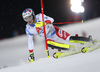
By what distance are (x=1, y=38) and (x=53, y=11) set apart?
157 centimetres

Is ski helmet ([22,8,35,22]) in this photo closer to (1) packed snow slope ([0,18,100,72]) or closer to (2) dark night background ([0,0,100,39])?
(2) dark night background ([0,0,100,39])

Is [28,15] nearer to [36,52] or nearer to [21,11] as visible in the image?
[21,11]

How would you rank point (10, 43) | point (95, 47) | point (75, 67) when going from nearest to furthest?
1. point (75, 67)
2. point (95, 47)
3. point (10, 43)

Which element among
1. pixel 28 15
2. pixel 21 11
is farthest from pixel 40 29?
pixel 21 11

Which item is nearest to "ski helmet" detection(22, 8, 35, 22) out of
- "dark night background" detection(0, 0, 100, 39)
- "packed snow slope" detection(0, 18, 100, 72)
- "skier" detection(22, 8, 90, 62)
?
"skier" detection(22, 8, 90, 62)

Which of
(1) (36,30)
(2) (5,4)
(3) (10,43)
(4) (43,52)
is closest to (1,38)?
(3) (10,43)

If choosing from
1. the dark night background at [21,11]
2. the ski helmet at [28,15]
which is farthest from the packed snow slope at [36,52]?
the ski helmet at [28,15]

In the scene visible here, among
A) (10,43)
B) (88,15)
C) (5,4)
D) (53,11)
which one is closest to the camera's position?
(53,11)

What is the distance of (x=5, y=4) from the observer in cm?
442

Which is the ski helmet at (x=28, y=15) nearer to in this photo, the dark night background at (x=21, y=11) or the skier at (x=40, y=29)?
the skier at (x=40, y=29)

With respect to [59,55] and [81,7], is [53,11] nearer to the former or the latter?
[81,7]

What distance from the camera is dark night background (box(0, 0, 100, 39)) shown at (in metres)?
4.04

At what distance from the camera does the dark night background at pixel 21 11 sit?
13.3 ft

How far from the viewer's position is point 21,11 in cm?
407
